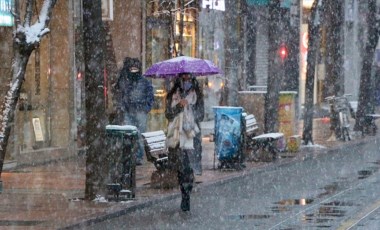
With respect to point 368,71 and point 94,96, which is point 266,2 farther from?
point 94,96

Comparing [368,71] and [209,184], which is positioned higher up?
[368,71]

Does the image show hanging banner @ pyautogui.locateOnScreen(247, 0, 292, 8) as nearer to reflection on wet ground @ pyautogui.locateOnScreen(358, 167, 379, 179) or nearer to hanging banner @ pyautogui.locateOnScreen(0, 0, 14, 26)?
reflection on wet ground @ pyautogui.locateOnScreen(358, 167, 379, 179)

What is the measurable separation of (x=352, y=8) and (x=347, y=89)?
13.0 feet

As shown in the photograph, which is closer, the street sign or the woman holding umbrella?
the woman holding umbrella

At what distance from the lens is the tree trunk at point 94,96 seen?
1514cm

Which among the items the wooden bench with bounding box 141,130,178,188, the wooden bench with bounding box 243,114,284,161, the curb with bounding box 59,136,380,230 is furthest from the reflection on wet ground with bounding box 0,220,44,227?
the wooden bench with bounding box 243,114,284,161

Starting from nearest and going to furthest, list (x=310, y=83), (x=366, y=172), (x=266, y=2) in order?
(x=366, y=172), (x=266, y=2), (x=310, y=83)

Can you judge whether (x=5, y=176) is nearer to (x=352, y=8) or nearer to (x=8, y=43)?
(x=8, y=43)

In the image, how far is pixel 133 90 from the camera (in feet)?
71.4

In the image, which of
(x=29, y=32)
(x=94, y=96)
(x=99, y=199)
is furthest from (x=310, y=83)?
(x=29, y=32)

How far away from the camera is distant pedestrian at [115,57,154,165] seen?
2169 cm

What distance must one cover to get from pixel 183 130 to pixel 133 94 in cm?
748

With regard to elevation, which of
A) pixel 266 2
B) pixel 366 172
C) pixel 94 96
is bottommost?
pixel 366 172

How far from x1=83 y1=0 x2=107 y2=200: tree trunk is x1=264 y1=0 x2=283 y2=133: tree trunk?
8.89 metres
